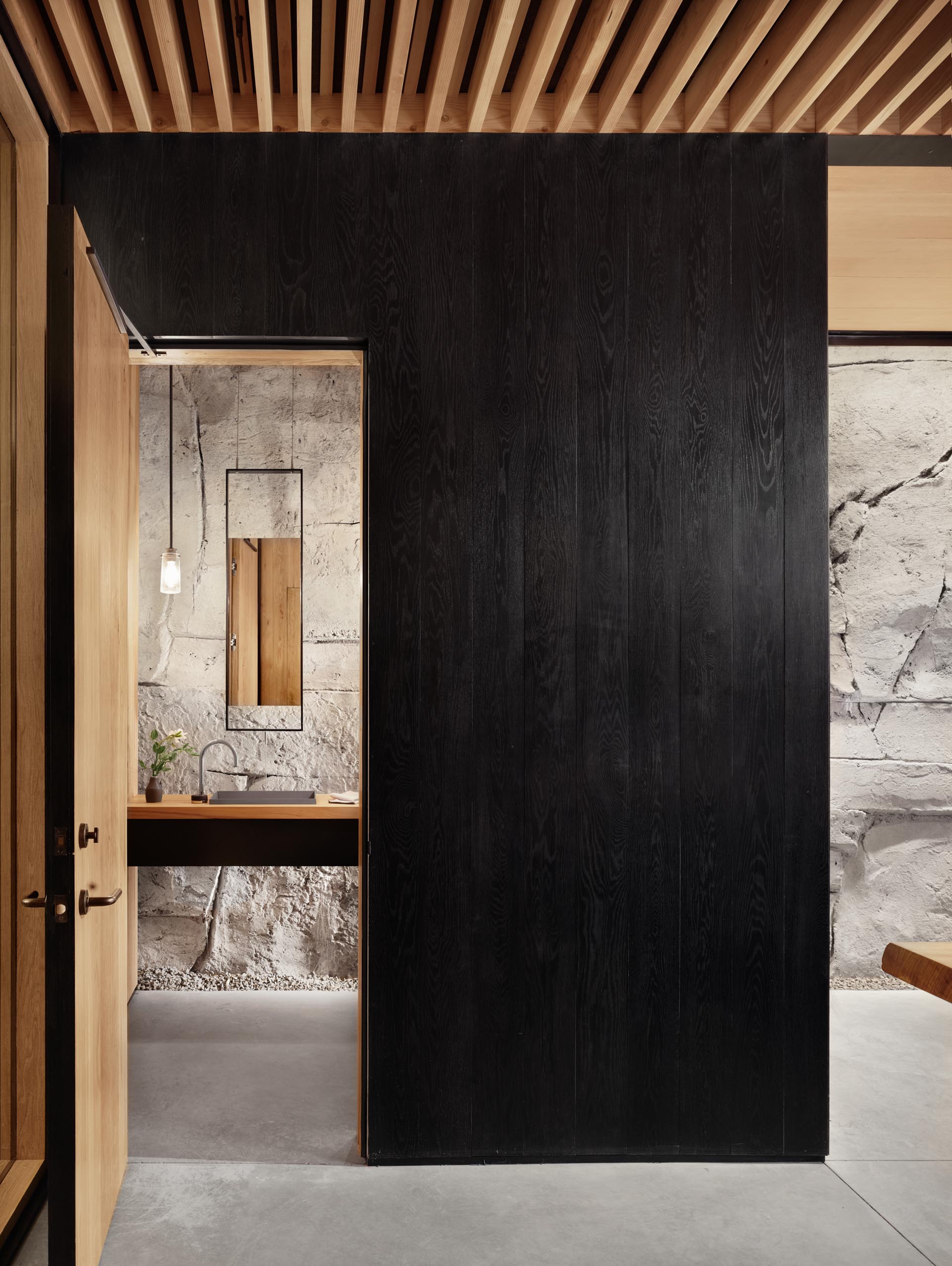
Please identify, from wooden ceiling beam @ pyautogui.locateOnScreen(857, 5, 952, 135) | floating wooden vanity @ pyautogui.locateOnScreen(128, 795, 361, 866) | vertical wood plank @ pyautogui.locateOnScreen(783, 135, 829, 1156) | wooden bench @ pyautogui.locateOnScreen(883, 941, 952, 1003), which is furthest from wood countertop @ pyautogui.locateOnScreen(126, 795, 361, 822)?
wooden ceiling beam @ pyautogui.locateOnScreen(857, 5, 952, 135)

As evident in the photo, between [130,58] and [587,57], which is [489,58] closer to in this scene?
[587,57]

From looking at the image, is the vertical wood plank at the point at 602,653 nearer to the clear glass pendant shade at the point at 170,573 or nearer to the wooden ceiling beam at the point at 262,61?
the wooden ceiling beam at the point at 262,61

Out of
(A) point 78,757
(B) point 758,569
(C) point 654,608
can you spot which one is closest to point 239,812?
(A) point 78,757

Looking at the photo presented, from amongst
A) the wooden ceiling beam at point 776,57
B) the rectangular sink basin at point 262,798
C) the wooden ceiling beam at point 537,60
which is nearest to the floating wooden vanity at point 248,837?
the rectangular sink basin at point 262,798

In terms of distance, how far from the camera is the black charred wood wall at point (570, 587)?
2686 mm

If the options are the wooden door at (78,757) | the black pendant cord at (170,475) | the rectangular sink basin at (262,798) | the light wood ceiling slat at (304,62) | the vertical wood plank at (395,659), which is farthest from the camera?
A: the black pendant cord at (170,475)

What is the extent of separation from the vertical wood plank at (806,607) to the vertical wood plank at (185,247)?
5.64 ft

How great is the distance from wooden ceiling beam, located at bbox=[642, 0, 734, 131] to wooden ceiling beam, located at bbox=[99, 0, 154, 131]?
1408 mm

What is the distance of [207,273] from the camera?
270 centimetres

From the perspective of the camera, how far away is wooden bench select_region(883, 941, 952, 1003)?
143 centimetres

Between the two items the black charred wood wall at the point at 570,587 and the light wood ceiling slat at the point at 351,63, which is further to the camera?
the black charred wood wall at the point at 570,587

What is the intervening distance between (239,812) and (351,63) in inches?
102

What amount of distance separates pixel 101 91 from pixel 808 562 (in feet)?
7.89

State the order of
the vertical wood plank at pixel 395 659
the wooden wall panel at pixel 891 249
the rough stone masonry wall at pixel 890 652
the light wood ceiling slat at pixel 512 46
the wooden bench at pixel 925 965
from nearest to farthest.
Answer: the wooden bench at pixel 925 965 < the light wood ceiling slat at pixel 512 46 < the vertical wood plank at pixel 395 659 < the wooden wall panel at pixel 891 249 < the rough stone masonry wall at pixel 890 652
